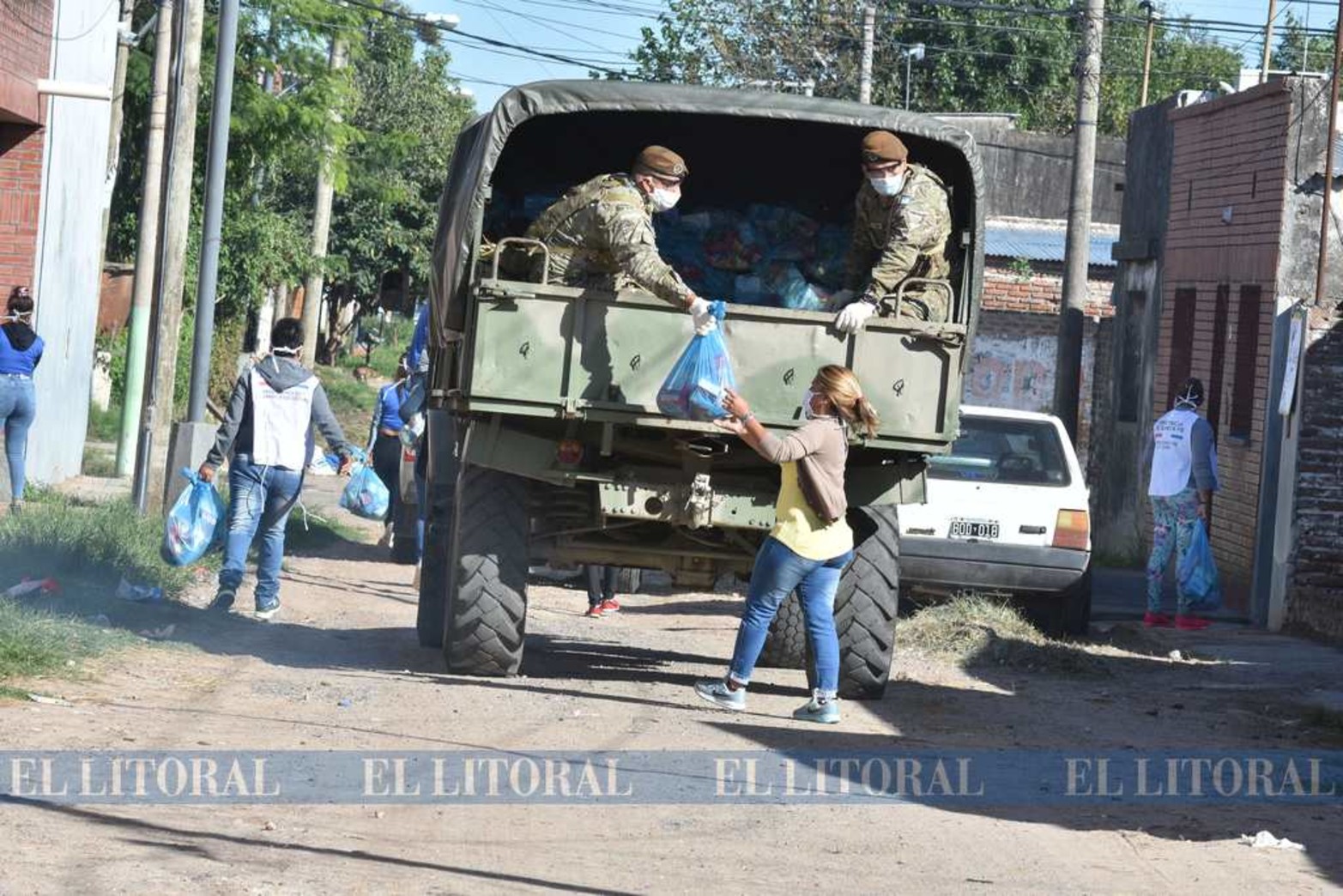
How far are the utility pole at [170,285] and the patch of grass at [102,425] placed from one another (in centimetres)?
1071

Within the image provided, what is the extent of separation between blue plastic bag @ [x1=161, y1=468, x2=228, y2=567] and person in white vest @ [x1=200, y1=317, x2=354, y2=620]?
100 millimetres

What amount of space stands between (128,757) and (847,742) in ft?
10.2

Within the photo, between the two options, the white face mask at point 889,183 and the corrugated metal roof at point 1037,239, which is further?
the corrugated metal roof at point 1037,239

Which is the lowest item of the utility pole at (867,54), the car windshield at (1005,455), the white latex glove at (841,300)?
the car windshield at (1005,455)

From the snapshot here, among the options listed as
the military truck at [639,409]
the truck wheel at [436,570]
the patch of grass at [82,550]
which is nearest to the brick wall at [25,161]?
→ the patch of grass at [82,550]

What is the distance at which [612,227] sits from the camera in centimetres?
996

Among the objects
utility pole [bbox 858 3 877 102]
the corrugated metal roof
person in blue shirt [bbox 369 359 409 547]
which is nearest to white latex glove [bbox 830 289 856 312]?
person in blue shirt [bbox 369 359 409 547]

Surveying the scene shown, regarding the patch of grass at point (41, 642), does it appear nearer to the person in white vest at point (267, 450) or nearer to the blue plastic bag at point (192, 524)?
the blue plastic bag at point (192, 524)

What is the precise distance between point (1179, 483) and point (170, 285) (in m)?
7.87

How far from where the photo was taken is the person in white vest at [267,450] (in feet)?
40.4

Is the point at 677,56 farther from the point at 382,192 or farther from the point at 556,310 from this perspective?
the point at 556,310

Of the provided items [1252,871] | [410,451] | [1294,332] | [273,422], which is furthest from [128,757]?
[1294,332]

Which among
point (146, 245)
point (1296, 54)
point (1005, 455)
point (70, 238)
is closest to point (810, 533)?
point (1005, 455)

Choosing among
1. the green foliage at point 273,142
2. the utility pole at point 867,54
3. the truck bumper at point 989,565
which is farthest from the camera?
the utility pole at point 867,54
